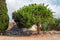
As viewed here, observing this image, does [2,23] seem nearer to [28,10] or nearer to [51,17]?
[28,10]

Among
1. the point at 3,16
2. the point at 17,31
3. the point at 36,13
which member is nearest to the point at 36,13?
the point at 36,13

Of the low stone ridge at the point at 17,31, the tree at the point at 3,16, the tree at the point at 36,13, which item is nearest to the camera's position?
the tree at the point at 36,13

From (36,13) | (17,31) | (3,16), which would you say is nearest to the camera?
(36,13)

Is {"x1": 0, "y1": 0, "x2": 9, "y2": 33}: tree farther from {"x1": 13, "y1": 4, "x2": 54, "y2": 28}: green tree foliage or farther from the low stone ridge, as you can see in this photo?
{"x1": 13, "y1": 4, "x2": 54, "y2": 28}: green tree foliage

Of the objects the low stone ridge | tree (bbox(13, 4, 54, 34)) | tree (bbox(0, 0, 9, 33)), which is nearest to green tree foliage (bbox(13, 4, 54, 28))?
tree (bbox(13, 4, 54, 34))

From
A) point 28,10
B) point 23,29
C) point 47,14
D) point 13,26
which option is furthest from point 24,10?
point 13,26

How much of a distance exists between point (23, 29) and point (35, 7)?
15.0ft

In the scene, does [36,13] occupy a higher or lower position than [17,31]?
higher

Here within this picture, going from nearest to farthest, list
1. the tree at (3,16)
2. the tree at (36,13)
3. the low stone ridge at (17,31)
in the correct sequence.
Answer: the tree at (36,13)
the tree at (3,16)
the low stone ridge at (17,31)

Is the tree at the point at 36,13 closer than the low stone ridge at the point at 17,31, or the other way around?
the tree at the point at 36,13

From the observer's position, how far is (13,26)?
1075 inches

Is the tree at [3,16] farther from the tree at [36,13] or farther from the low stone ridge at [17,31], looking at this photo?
the tree at [36,13]

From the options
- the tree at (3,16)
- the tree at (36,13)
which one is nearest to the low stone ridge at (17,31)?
the tree at (3,16)

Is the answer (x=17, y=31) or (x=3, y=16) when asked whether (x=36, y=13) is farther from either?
(x=17, y=31)
